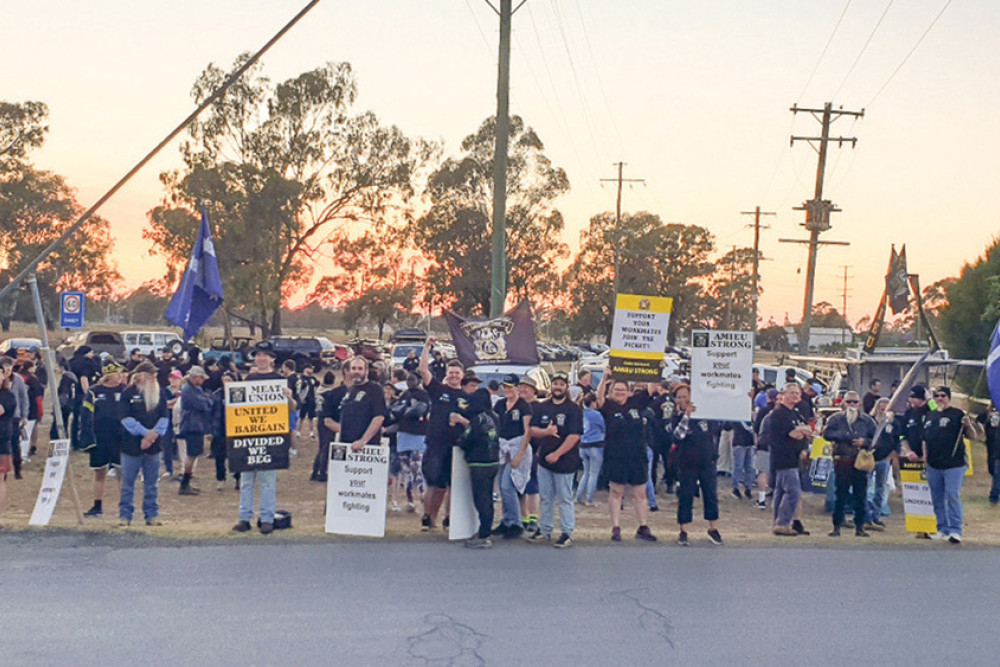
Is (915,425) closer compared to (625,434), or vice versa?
(625,434)

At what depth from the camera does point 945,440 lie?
36.5 ft

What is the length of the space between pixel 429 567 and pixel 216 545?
2194 millimetres

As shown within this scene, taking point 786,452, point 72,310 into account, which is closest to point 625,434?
point 786,452

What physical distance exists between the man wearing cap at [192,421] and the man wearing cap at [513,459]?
4862 mm

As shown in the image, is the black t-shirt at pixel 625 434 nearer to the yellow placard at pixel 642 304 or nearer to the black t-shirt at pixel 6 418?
the yellow placard at pixel 642 304

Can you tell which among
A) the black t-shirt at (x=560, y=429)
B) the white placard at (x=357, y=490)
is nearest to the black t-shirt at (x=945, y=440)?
the black t-shirt at (x=560, y=429)

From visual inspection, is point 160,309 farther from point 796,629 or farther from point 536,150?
point 796,629

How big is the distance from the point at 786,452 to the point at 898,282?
1454 centimetres

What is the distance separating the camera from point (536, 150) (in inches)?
2103

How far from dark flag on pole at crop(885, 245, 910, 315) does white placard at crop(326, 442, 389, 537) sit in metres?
17.4

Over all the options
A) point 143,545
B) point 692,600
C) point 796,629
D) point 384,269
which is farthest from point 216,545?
A: point 384,269

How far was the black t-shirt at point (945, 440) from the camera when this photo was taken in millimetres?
11109

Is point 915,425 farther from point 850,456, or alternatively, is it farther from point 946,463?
point 850,456

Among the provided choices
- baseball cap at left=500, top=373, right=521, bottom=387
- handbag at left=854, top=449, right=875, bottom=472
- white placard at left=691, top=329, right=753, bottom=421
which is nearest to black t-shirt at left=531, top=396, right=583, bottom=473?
white placard at left=691, top=329, right=753, bottom=421
